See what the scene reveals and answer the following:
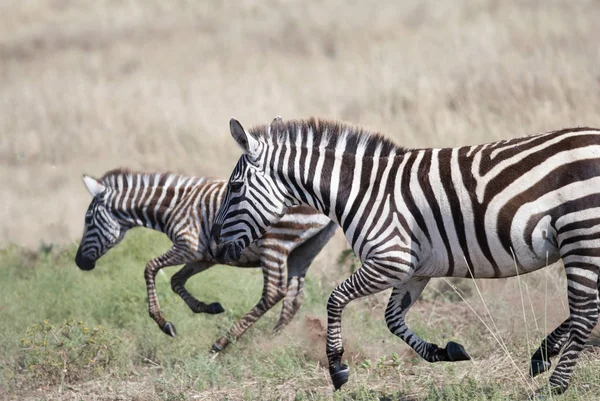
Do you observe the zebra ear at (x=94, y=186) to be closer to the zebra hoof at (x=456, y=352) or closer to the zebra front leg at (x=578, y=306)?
the zebra hoof at (x=456, y=352)

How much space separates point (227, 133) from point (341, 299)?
14484 mm

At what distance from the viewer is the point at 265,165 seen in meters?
8.09

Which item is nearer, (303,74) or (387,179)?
(387,179)

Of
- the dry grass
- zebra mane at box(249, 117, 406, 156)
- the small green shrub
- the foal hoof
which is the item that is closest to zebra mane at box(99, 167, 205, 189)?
the foal hoof

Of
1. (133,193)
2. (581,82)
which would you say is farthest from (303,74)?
(133,193)

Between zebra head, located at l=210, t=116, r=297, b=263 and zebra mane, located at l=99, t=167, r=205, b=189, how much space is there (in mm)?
3870

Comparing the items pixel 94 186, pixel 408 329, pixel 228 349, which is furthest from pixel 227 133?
pixel 408 329

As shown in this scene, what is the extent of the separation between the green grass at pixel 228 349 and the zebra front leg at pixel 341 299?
9.7 inches

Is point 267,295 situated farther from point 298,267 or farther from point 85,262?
point 85,262

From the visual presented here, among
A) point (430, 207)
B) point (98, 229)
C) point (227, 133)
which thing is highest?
point (227, 133)

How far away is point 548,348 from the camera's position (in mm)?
7598

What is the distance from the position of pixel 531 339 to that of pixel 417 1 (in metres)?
23.5

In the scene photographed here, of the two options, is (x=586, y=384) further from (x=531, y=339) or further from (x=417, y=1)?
(x=417, y=1)

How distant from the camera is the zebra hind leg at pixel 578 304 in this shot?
6.83 m
